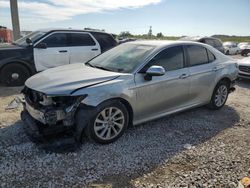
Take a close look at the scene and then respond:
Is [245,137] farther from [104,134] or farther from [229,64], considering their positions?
[104,134]

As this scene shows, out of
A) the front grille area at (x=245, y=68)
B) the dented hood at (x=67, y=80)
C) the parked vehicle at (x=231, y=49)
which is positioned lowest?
the parked vehicle at (x=231, y=49)

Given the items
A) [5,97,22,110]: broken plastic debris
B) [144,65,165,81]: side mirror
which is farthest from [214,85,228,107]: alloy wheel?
[5,97,22,110]: broken plastic debris

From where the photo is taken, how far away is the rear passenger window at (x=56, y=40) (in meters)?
8.10

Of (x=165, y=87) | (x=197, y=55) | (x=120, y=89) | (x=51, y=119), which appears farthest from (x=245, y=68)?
(x=51, y=119)

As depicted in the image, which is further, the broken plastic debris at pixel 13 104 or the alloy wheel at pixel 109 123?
the broken plastic debris at pixel 13 104

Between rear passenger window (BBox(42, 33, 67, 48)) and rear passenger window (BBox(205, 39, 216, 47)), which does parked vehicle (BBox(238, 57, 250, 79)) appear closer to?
rear passenger window (BBox(205, 39, 216, 47))

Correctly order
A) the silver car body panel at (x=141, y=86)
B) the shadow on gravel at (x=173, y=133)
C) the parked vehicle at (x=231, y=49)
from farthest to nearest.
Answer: the parked vehicle at (x=231, y=49) → the silver car body panel at (x=141, y=86) → the shadow on gravel at (x=173, y=133)

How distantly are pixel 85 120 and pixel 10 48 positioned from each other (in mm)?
4914

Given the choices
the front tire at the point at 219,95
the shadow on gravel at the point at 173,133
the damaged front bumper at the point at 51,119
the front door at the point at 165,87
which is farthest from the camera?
the front tire at the point at 219,95

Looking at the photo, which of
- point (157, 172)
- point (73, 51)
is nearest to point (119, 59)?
point (157, 172)

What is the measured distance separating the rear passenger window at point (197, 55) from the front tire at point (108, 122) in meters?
1.91

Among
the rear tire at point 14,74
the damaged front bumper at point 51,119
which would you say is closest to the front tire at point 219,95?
the damaged front bumper at point 51,119

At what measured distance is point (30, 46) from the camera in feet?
25.6

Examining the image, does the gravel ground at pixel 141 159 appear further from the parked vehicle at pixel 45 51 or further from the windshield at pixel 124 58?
the parked vehicle at pixel 45 51
